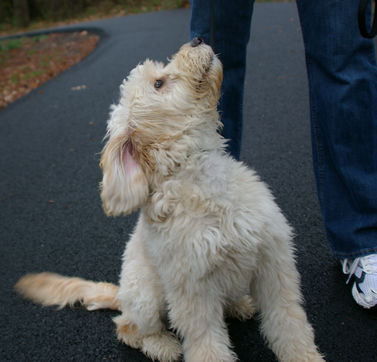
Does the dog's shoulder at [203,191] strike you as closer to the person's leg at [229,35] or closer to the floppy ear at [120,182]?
the floppy ear at [120,182]

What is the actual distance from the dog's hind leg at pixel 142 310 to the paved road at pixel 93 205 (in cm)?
13

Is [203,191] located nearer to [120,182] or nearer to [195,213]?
[195,213]

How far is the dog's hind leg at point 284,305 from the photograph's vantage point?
201cm

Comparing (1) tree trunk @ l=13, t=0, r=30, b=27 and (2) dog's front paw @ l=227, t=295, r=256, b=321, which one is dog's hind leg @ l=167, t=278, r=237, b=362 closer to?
(2) dog's front paw @ l=227, t=295, r=256, b=321

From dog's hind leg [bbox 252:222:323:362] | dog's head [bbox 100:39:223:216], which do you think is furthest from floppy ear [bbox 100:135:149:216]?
dog's hind leg [bbox 252:222:323:362]

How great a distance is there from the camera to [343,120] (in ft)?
7.10

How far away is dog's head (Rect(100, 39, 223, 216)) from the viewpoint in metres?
1.80

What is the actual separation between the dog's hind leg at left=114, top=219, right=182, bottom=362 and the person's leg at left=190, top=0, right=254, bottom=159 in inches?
39.8

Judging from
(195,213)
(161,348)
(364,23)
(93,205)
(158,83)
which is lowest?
(93,205)

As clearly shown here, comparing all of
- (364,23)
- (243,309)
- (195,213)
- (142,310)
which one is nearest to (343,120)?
(364,23)

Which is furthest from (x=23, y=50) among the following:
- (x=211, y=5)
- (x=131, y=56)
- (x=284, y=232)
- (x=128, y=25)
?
(x=284, y=232)

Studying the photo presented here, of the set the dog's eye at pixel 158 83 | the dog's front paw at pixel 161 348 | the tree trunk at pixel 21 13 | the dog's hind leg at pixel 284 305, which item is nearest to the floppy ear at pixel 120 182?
the dog's eye at pixel 158 83

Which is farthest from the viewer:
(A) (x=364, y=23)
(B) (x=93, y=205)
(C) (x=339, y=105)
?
(B) (x=93, y=205)

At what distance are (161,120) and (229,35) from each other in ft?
2.65
